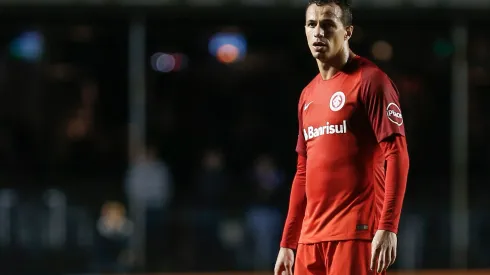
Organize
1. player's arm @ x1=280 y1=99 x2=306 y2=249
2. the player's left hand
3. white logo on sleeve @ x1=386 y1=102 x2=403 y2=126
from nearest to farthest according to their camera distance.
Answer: the player's left hand → white logo on sleeve @ x1=386 y1=102 x2=403 y2=126 → player's arm @ x1=280 y1=99 x2=306 y2=249

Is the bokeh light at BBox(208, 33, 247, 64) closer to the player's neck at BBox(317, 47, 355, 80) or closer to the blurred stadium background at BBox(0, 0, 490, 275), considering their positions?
the blurred stadium background at BBox(0, 0, 490, 275)

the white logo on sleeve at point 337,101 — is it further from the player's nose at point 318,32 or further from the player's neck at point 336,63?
the player's nose at point 318,32

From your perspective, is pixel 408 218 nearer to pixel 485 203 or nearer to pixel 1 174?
pixel 485 203

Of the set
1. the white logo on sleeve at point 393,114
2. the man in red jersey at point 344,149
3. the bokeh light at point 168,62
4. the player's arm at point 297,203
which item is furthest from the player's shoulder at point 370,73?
the bokeh light at point 168,62

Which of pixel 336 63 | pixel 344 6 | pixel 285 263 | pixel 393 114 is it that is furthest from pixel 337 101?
pixel 285 263

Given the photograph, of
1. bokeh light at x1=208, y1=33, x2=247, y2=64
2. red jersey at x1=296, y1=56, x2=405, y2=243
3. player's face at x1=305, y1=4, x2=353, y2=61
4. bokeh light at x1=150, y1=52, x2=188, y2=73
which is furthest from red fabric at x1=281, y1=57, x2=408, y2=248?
bokeh light at x1=208, y1=33, x2=247, y2=64

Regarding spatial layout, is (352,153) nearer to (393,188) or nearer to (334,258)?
(393,188)

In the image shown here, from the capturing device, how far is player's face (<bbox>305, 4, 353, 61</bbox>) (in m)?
5.19

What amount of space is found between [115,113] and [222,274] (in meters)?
3.07

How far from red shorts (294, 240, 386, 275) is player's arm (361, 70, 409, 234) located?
0.83ft

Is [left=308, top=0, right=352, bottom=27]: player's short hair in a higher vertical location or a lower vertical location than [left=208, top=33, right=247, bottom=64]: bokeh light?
lower

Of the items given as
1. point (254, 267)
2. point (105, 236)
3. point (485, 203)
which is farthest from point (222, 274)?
point (485, 203)

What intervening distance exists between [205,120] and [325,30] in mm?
12157

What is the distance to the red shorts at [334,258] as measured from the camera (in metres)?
5.12
